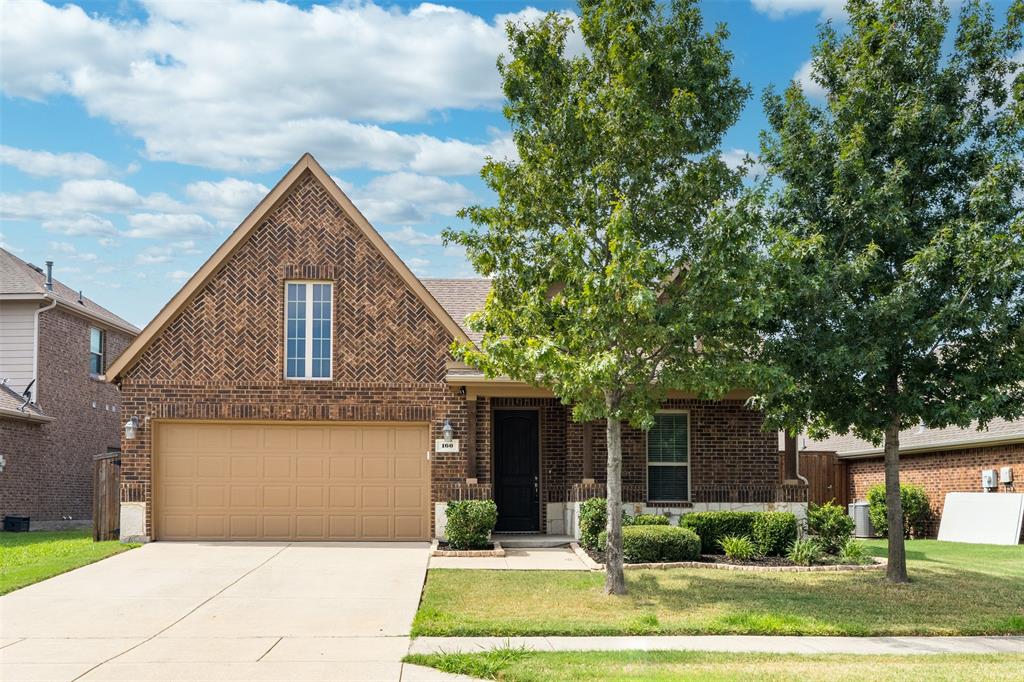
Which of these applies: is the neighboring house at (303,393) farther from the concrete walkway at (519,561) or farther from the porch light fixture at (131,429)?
the concrete walkway at (519,561)

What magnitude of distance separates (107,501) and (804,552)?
40.3ft

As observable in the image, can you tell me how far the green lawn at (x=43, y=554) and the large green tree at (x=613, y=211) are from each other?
6936 millimetres

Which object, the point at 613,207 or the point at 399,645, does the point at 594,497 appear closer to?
the point at 613,207

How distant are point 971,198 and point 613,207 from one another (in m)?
4.68

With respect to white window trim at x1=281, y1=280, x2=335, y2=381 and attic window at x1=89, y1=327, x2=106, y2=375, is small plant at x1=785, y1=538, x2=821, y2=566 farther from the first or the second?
attic window at x1=89, y1=327, x2=106, y2=375

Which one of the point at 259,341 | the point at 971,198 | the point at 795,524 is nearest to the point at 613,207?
the point at 971,198

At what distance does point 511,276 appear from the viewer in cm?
1309

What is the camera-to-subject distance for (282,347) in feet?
58.2

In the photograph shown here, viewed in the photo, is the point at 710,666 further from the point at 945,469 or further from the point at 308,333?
the point at 945,469

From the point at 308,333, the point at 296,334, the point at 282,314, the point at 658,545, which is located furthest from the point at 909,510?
the point at 282,314

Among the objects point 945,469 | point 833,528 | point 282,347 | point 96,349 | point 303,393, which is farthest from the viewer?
point 96,349

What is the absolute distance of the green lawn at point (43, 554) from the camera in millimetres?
13547

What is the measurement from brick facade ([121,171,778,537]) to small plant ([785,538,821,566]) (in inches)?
Answer: 224

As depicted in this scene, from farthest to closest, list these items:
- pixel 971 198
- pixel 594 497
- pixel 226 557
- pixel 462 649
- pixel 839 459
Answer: pixel 839 459
pixel 594 497
pixel 226 557
pixel 971 198
pixel 462 649
